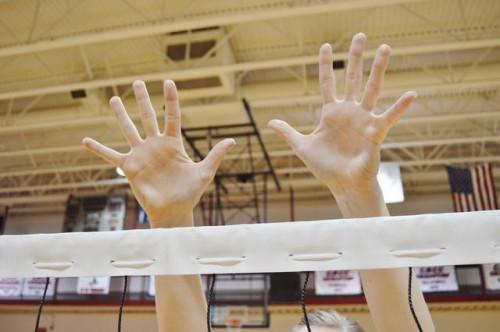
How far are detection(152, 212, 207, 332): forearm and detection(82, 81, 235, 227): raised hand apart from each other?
0.60ft

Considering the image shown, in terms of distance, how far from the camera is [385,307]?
1206mm

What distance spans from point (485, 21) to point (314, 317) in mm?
6201

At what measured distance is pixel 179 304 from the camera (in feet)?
4.17

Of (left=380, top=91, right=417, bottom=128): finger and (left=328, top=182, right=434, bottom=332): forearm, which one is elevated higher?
(left=380, top=91, right=417, bottom=128): finger

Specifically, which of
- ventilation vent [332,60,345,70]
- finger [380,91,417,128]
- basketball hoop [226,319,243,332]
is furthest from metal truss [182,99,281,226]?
finger [380,91,417,128]

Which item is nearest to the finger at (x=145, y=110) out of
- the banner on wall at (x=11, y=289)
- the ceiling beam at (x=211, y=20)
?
the ceiling beam at (x=211, y=20)

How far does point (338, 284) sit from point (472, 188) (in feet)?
15.4

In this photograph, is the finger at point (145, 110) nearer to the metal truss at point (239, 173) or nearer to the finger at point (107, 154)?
the finger at point (107, 154)

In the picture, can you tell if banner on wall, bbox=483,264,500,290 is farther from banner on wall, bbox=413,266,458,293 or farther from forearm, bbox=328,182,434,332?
forearm, bbox=328,182,434,332

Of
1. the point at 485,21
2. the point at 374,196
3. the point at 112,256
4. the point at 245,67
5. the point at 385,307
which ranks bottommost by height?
the point at 385,307

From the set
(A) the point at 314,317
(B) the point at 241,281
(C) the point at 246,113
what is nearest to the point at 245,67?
(C) the point at 246,113

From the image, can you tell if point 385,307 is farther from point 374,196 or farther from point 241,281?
point 241,281

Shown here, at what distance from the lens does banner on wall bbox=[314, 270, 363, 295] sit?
1173cm

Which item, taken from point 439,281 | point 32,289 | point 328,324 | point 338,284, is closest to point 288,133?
point 328,324
